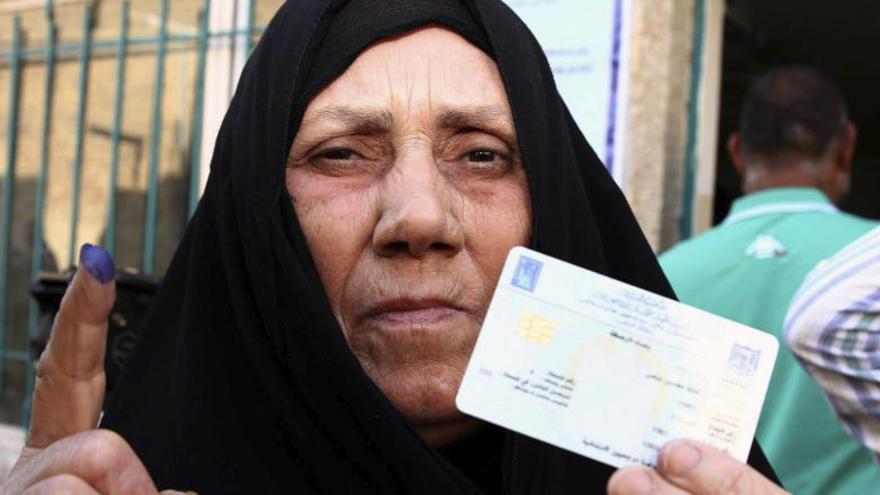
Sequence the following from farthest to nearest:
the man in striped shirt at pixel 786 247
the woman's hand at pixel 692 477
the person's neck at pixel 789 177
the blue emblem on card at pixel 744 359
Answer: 1. the person's neck at pixel 789 177
2. the man in striped shirt at pixel 786 247
3. the blue emblem on card at pixel 744 359
4. the woman's hand at pixel 692 477

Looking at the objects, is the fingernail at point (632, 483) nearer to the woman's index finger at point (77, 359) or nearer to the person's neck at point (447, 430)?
Answer: the person's neck at point (447, 430)

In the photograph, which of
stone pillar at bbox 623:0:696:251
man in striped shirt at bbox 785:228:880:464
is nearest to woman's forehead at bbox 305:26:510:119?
man in striped shirt at bbox 785:228:880:464

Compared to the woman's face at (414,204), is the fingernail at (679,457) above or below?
below

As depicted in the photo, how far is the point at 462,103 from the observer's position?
1480mm

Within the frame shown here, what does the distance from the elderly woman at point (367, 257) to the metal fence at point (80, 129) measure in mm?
2650

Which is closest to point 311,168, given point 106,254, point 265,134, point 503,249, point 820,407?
point 265,134

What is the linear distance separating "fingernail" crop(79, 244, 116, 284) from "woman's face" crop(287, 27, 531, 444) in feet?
1.29

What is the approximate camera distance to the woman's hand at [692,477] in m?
1.06

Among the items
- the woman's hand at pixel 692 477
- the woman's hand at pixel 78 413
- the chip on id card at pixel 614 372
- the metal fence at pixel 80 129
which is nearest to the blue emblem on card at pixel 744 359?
the chip on id card at pixel 614 372

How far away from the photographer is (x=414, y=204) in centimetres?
136

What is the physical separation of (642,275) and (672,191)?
185cm

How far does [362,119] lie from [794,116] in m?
1.94

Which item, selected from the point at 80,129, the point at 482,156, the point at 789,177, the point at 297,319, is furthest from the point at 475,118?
the point at 80,129

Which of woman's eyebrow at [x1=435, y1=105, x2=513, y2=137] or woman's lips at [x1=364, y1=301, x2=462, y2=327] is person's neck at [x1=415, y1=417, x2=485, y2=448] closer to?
woman's lips at [x1=364, y1=301, x2=462, y2=327]
